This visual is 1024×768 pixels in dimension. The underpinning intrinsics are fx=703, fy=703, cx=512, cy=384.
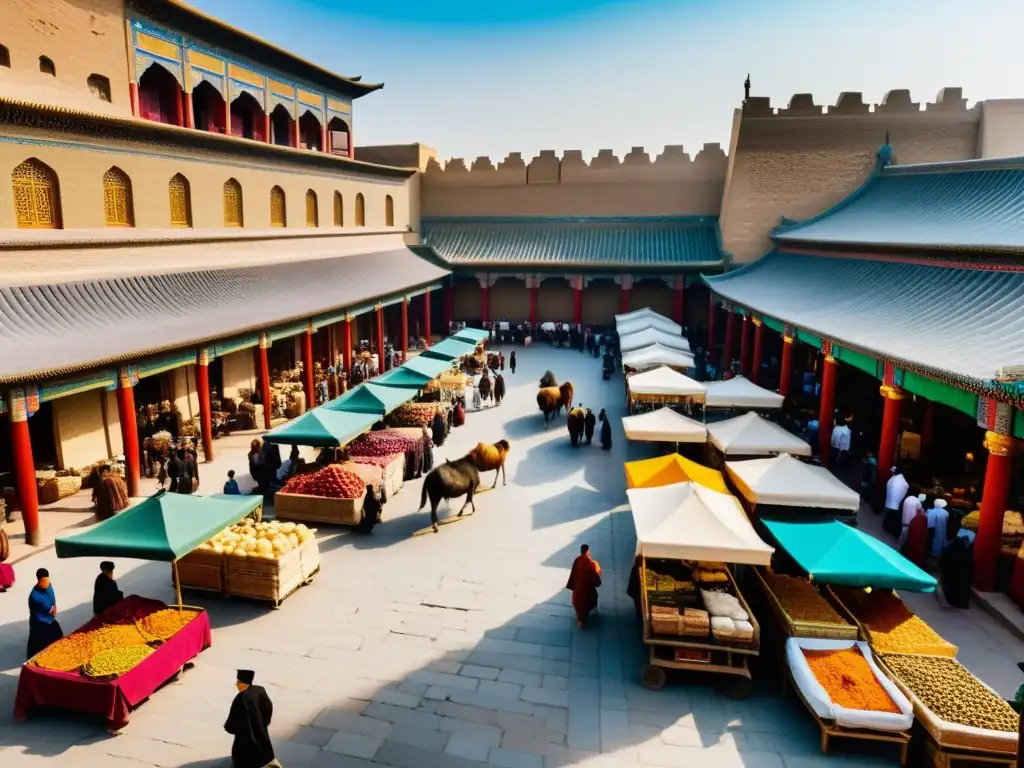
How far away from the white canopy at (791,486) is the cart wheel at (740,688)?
146 inches

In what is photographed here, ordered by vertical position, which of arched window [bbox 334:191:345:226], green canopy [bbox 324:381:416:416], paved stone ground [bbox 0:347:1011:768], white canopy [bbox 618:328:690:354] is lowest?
paved stone ground [bbox 0:347:1011:768]

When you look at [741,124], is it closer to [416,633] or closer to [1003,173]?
[1003,173]

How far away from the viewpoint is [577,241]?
129 feet

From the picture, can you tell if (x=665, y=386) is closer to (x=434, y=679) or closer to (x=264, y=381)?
(x=264, y=381)

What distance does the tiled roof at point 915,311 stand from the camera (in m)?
12.2

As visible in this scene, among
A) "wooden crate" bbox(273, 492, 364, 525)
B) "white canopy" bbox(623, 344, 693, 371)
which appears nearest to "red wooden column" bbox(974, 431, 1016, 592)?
"wooden crate" bbox(273, 492, 364, 525)

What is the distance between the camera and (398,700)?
8.94 meters

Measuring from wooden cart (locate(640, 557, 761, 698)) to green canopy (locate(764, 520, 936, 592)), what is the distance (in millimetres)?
1297

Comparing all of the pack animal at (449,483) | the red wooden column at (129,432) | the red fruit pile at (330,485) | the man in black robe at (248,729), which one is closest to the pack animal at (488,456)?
the pack animal at (449,483)

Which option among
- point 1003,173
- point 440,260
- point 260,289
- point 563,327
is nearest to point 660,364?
point 1003,173

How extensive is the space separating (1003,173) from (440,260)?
26053mm

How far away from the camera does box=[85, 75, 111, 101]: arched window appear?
19.9m

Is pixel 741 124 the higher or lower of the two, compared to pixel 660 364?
higher

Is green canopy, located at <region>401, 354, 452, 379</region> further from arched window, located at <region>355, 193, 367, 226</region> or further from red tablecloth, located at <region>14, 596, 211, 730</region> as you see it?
red tablecloth, located at <region>14, 596, 211, 730</region>
